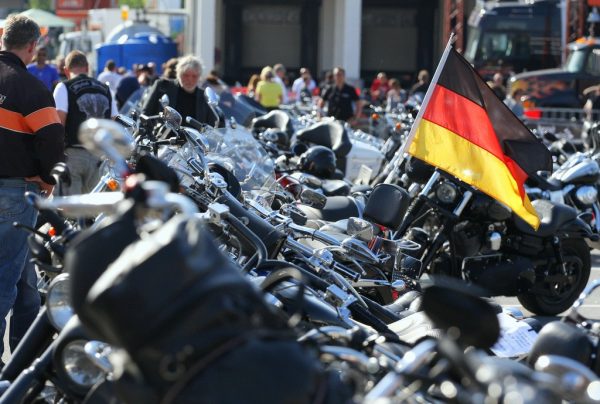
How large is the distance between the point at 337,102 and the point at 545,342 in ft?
49.0

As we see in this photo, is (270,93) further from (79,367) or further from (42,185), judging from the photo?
(79,367)

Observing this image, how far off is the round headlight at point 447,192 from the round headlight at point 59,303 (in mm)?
5294

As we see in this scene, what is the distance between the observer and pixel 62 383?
3.78 metres

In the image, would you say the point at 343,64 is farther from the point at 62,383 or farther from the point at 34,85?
the point at 62,383

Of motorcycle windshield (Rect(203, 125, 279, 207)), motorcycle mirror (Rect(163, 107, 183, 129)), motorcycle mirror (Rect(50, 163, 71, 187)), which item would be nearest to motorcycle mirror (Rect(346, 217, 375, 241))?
motorcycle windshield (Rect(203, 125, 279, 207))

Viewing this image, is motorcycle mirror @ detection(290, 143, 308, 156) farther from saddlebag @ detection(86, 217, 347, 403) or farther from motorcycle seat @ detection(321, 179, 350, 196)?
saddlebag @ detection(86, 217, 347, 403)

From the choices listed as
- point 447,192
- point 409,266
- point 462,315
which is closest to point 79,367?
point 462,315

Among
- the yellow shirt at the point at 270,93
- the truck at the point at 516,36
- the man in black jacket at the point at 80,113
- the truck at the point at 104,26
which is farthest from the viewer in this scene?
the truck at the point at 104,26

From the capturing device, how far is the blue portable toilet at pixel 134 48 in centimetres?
3111

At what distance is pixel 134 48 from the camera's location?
103 ft

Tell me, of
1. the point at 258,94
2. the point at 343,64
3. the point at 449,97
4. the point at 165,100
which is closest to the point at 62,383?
the point at 165,100

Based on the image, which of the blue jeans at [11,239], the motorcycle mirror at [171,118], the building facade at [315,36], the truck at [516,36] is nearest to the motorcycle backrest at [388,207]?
the motorcycle mirror at [171,118]

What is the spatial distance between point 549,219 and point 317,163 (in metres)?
2.22

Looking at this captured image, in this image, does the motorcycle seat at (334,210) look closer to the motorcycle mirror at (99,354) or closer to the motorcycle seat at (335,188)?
the motorcycle seat at (335,188)
